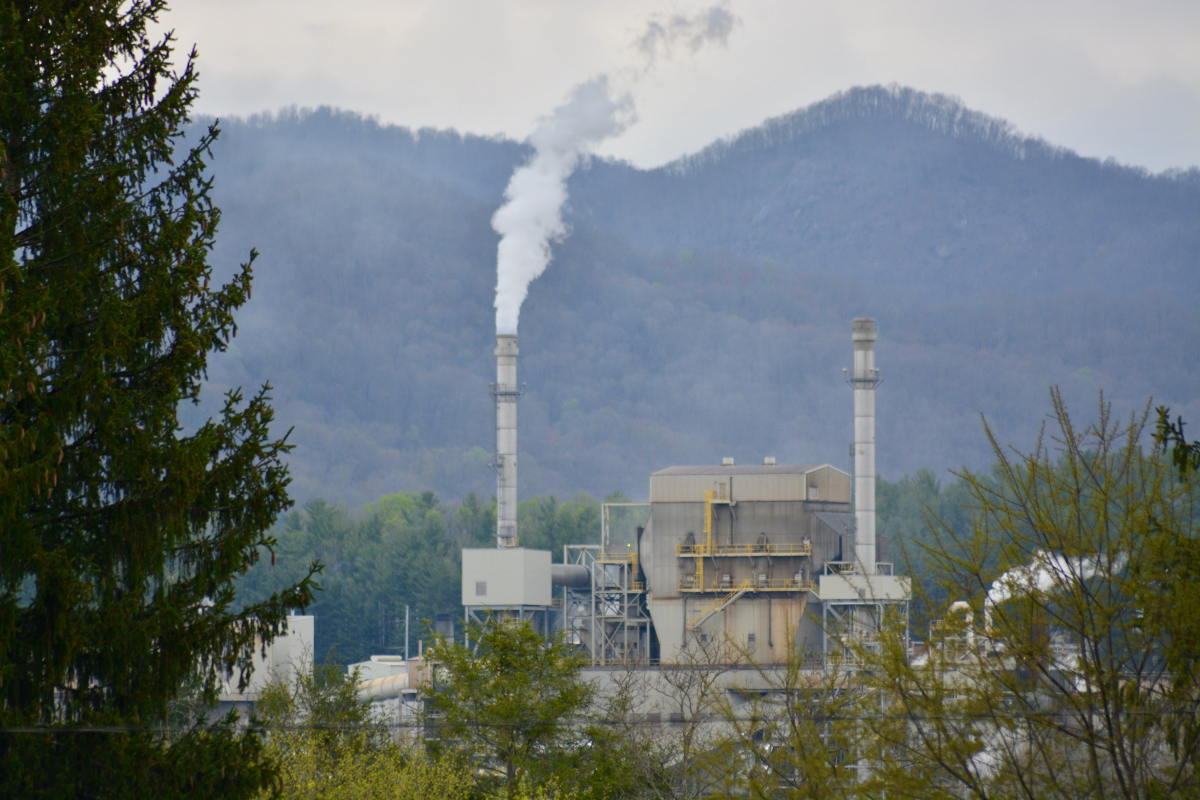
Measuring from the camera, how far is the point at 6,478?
1112cm

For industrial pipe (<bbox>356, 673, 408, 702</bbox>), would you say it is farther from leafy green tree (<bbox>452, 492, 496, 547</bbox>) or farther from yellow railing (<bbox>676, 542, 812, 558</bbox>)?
leafy green tree (<bbox>452, 492, 496, 547</bbox>)

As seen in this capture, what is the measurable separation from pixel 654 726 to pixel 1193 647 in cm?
3170

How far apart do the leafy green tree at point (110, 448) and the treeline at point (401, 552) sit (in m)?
83.1

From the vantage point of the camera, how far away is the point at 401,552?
380 feet

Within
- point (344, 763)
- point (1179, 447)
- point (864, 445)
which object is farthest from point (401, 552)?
point (1179, 447)

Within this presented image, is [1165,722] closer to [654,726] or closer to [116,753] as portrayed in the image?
[116,753]

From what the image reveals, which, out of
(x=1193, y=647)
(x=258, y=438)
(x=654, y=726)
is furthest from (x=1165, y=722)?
(x=654, y=726)

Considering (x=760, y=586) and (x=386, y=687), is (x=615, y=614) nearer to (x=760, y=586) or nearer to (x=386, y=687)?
(x=760, y=586)

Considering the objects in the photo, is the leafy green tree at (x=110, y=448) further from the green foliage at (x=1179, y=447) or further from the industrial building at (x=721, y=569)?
the industrial building at (x=721, y=569)

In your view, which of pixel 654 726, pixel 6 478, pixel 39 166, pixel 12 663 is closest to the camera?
pixel 6 478

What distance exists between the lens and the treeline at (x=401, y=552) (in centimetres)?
10825

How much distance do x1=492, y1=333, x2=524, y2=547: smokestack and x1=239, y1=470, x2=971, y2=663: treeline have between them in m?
29.6

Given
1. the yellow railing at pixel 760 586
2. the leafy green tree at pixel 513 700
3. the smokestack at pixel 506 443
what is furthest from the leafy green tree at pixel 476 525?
the leafy green tree at pixel 513 700

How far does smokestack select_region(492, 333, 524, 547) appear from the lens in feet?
228
